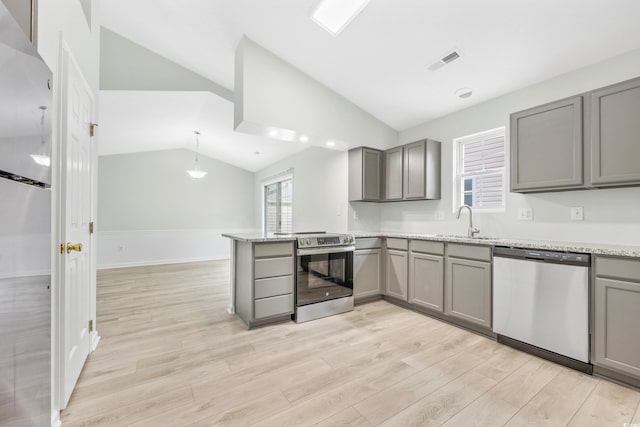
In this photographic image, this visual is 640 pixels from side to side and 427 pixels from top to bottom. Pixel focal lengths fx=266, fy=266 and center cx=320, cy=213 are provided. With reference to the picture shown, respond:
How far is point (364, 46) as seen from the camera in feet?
9.02

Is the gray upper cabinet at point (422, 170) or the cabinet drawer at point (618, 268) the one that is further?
the gray upper cabinet at point (422, 170)

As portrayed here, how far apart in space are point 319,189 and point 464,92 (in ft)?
8.57

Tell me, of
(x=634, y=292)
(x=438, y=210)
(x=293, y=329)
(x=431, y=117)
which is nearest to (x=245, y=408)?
(x=293, y=329)

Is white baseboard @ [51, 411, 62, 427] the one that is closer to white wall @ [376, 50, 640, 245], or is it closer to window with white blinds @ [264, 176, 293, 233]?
white wall @ [376, 50, 640, 245]

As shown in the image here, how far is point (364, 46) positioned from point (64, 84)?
2.48m

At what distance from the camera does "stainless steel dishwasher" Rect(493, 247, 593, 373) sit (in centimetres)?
197

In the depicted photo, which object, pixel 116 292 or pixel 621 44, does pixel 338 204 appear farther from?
pixel 116 292

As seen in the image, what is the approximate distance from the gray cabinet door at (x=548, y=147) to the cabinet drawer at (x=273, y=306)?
8.31 feet

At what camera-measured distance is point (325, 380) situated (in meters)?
1.86

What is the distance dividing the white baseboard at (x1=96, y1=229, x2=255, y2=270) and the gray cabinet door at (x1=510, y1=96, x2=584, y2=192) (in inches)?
229

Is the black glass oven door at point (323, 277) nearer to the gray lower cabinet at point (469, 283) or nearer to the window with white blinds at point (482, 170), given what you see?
the gray lower cabinet at point (469, 283)

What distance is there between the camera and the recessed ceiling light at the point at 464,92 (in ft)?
9.78

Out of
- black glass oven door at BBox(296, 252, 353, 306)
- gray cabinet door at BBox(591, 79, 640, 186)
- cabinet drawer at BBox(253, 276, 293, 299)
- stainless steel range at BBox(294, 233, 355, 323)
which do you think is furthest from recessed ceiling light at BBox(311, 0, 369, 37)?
cabinet drawer at BBox(253, 276, 293, 299)

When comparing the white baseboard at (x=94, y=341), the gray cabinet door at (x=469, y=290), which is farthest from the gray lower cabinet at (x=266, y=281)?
the gray cabinet door at (x=469, y=290)
